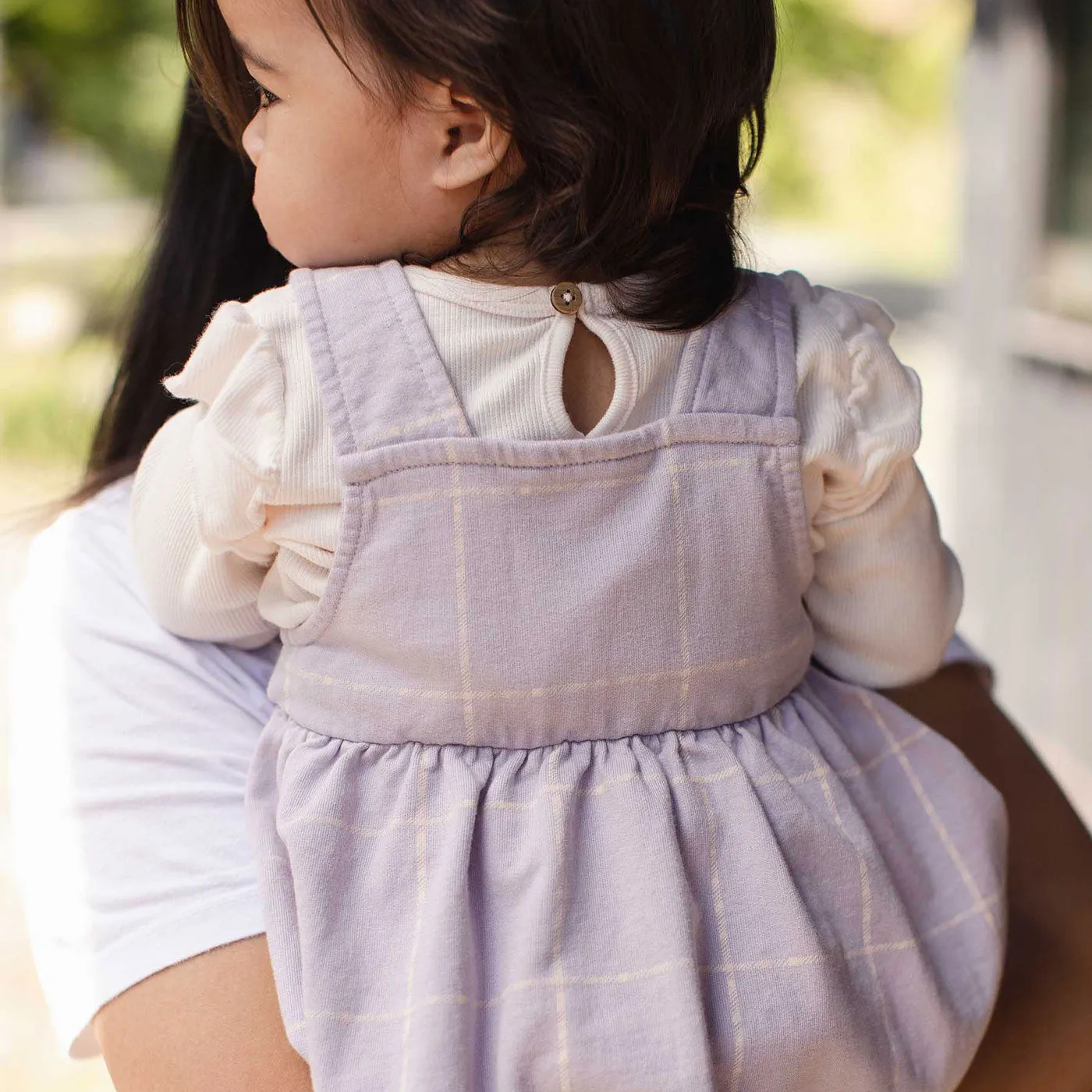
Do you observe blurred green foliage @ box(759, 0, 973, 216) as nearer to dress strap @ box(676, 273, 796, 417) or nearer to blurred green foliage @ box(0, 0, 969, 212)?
blurred green foliage @ box(0, 0, 969, 212)

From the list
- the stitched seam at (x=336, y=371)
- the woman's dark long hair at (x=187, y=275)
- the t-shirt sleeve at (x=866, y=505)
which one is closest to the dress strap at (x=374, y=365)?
the stitched seam at (x=336, y=371)

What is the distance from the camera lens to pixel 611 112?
1137mm

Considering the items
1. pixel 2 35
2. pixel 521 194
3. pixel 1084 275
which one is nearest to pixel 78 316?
pixel 2 35

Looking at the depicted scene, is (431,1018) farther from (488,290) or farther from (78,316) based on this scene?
(78,316)

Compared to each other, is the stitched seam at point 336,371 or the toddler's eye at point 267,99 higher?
the toddler's eye at point 267,99

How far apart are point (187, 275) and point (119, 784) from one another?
68 cm

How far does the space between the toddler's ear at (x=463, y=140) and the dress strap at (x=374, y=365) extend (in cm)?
11

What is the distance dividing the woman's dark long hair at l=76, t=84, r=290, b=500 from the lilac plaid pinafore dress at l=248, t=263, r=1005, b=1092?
22.7 inches

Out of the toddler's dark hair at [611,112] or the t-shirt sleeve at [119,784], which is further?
the t-shirt sleeve at [119,784]

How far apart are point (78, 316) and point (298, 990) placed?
34.2 feet

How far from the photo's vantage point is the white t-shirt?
4.02ft

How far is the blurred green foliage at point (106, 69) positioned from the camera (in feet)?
42.9

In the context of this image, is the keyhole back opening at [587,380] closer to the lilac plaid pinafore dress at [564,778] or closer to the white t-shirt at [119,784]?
the lilac plaid pinafore dress at [564,778]

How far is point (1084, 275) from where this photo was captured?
3.60 meters
